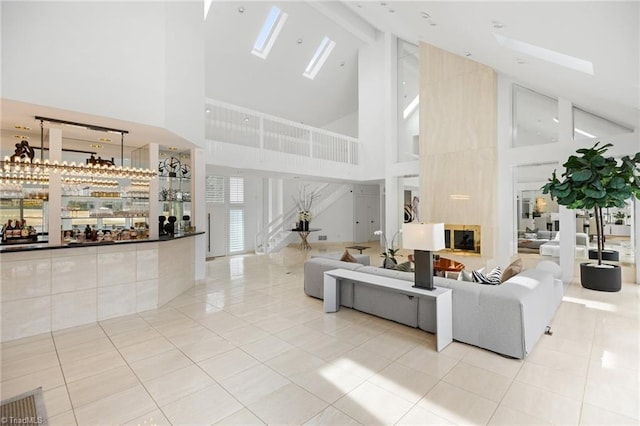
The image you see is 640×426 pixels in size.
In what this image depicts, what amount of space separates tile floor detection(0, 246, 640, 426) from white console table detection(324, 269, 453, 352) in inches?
5.8

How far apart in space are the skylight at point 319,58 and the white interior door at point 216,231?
538 centimetres

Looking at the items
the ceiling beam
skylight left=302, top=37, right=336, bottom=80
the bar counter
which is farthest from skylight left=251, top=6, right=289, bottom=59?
the bar counter

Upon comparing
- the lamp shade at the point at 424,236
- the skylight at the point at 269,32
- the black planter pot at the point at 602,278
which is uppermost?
the skylight at the point at 269,32

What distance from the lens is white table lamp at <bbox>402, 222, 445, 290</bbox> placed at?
3.32m

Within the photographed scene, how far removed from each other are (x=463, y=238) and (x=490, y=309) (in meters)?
4.74

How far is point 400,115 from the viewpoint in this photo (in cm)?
938

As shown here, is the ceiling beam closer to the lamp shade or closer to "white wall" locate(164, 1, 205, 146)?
"white wall" locate(164, 1, 205, 146)

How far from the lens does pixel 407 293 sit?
11.0 feet

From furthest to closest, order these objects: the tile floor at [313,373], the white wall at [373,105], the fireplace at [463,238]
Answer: the white wall at [373,105] < the fireplace at [463,238] < the tile floor at [313,373]

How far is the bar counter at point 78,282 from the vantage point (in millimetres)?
3570

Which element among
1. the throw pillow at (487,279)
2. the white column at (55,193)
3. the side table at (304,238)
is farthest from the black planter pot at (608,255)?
the white column at (55,193)

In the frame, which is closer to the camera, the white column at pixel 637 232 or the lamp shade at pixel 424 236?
the lamp shade at pixel 424 236

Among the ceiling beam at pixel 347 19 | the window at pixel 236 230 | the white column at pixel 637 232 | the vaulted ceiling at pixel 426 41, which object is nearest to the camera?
the vaulted ceiling at pixel 426 41

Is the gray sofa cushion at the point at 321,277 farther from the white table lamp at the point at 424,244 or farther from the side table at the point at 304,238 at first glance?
the side table at the point at 304,238
